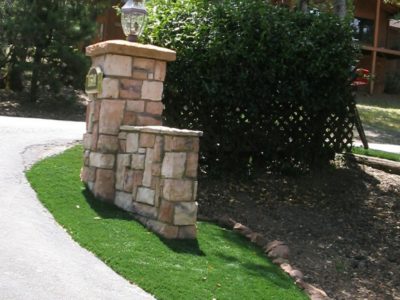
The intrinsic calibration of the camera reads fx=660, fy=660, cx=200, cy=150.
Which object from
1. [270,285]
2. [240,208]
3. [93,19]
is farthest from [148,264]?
[93,19]

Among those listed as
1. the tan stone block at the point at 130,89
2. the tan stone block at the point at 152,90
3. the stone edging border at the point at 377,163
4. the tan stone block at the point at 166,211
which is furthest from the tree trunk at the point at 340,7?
the tan stone block at the point at 166,211

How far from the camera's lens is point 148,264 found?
554cm

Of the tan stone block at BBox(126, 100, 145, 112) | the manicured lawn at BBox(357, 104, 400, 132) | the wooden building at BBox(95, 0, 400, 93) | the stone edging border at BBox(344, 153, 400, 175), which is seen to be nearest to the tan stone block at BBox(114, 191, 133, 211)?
the tan stone block at BBox(126, 100, 145, 112)

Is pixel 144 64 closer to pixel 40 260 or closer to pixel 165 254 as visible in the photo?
pixel 165 254

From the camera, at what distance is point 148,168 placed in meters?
6.62

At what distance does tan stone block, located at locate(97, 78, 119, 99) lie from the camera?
23.6 feet

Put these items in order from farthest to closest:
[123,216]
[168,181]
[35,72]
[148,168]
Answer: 1. [35,72]
2. [123,216]
3. [148,168]
4. [168,181]

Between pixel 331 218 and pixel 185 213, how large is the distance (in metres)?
2.80

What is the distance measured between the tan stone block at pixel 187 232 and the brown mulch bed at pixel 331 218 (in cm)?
124

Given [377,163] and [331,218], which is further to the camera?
[377,163]

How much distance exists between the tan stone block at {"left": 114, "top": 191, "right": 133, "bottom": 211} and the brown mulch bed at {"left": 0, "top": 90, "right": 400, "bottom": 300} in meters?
1.31

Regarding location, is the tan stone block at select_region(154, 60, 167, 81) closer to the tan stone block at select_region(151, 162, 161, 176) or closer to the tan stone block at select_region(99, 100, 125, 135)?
the tan stone block at select_region(99, 100, 125, 135)

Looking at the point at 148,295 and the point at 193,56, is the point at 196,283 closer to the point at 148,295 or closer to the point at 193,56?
the point at 148,295

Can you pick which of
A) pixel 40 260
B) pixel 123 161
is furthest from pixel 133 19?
pixel 40 260
